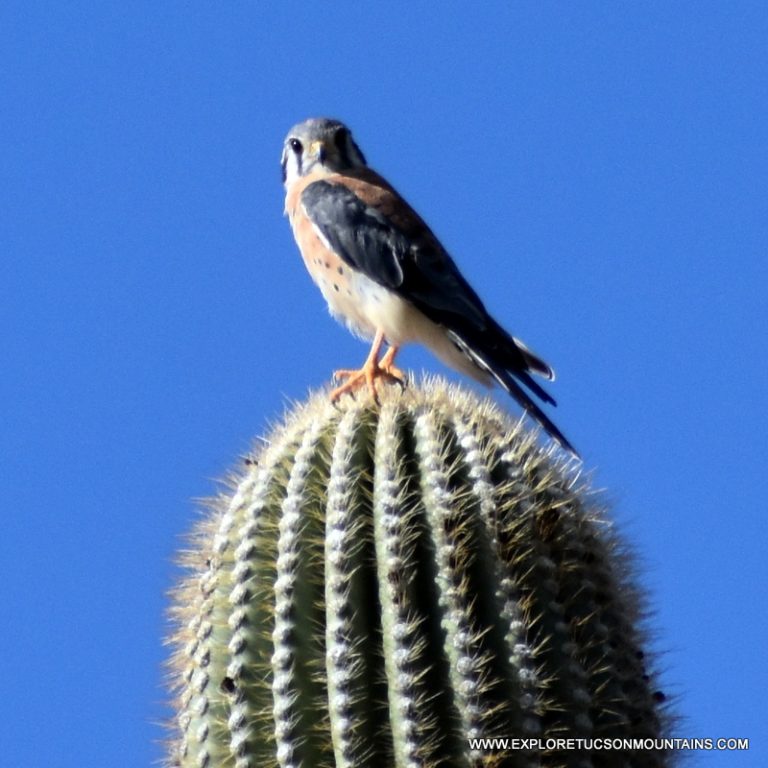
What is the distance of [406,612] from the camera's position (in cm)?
383

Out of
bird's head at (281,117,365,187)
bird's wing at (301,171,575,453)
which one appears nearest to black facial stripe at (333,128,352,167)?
bird's head at (281,117,365,187)

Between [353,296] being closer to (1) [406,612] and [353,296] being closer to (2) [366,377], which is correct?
(2) [366,377]

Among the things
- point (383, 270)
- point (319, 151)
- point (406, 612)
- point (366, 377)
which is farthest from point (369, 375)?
point (319, 151)

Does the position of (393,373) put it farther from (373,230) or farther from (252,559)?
(373,230)

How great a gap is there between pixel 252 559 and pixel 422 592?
458 mm

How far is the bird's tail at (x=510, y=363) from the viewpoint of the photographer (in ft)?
19.9

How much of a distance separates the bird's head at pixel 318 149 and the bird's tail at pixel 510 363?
1606mm

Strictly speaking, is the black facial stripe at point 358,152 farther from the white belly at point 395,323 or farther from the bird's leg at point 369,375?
the bird's leg at point 369,375

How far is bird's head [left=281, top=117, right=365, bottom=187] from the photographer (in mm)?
7828

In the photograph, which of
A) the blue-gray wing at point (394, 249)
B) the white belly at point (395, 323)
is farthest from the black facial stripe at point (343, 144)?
the white belly at point (395, 323)

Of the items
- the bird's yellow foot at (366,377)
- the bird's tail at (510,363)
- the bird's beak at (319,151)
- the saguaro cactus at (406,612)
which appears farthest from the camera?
the bird's beak at (319,151)

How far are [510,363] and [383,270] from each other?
0.92 meters

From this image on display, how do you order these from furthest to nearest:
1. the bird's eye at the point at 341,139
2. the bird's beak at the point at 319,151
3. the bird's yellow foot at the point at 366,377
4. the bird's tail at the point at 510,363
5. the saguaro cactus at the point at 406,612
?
1. the bird's eye at the point at 341,139
2. the bird's beak at the point at 319,151
3. the bird's tail at the point at 510,363
4. the bird's yellow foot at the point at 366,377
5. the saguaro cactus at the point at 406,612

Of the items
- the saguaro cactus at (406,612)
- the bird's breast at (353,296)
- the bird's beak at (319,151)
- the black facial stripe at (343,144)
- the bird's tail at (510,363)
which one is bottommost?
the saguaro cactus at (406,612)
